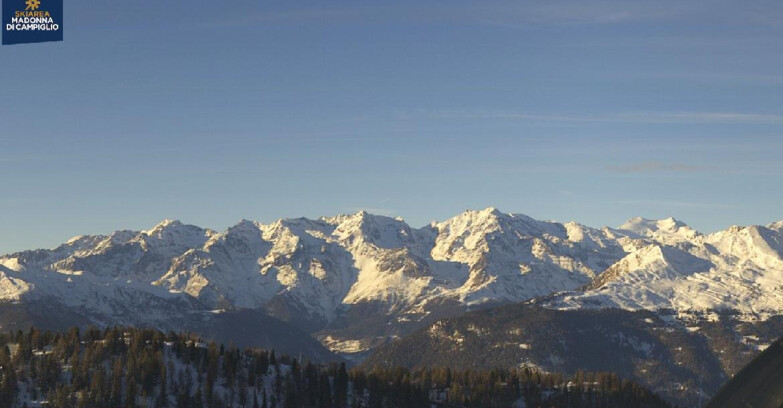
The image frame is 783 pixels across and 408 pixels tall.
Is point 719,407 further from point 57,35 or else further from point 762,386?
point 57,35

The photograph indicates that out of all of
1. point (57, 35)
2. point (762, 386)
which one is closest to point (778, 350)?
point (762, 386)

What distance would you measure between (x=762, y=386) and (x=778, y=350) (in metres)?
1.49

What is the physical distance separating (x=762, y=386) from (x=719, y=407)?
1855mm

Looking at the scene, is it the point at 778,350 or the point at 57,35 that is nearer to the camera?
the point at 778,350

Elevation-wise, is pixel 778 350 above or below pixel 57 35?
below

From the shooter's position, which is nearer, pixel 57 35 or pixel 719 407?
pixel 719 407

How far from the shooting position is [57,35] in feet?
561

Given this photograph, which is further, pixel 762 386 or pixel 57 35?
pixel 57 35

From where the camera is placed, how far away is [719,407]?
36812mm

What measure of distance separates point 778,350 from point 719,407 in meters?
3.14

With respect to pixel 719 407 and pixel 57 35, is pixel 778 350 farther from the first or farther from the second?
pixel 57 35

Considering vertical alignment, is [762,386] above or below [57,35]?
below

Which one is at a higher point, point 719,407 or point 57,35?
point 57,35

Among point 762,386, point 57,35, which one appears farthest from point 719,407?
point 57,35
